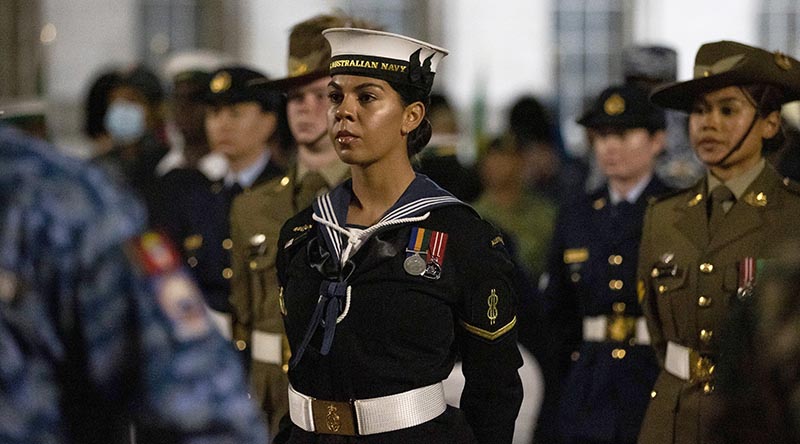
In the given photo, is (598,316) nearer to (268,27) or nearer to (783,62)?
(783,62)

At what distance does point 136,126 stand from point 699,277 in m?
6.06

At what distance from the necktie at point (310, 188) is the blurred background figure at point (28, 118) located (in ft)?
8.64

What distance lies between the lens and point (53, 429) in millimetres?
2859

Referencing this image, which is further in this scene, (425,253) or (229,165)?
(229,165)

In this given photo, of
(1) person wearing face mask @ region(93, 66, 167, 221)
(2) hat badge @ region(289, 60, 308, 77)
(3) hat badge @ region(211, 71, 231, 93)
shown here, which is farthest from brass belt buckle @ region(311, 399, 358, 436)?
(1) person wearing face mask @ region(93, 66, 167, 221)

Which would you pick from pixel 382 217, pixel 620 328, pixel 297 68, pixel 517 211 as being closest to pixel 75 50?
pixel 517 211

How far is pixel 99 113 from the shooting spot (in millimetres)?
11719

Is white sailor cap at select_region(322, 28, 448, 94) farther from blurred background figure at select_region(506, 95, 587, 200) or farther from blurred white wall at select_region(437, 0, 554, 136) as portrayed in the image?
blurred white wall at select_region(437, 0, 554, 136)

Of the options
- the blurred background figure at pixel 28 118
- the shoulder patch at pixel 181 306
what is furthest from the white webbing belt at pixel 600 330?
the shoulder patch at pixel 181 306

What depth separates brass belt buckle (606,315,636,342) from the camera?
7.27m

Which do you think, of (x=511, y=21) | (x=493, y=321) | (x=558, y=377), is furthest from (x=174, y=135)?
(x=511, y=21)

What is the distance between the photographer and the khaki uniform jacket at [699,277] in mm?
5680

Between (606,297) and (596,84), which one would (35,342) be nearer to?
(606,297)

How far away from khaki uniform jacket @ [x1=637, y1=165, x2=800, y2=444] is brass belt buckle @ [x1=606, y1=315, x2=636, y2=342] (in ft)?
3.97
